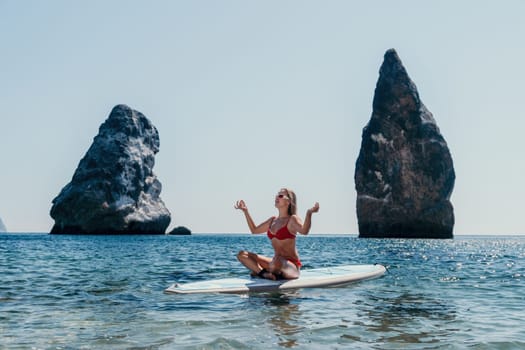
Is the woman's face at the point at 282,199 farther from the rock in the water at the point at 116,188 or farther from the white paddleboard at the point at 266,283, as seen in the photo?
the rock in the water at the point at 116,188

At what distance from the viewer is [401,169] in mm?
102562

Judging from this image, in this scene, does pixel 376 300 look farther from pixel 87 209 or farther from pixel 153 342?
pixel 87 209

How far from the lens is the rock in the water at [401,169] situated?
98.6 metres

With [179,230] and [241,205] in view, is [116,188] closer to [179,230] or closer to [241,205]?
[179,230]

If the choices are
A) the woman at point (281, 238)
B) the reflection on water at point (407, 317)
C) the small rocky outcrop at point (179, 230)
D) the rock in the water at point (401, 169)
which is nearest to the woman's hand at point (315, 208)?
the woman at point (281, 238)

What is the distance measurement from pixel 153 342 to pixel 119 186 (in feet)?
360

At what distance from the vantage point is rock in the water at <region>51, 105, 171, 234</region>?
108562 millimetres

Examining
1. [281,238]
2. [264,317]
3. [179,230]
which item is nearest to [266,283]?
[281,238]

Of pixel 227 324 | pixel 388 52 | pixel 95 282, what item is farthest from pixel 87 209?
pixel 227 324

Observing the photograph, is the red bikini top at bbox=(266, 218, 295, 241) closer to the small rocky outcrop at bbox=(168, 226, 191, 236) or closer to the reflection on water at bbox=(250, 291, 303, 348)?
the reflection on water at bbox=(250, 291, 303, 348)

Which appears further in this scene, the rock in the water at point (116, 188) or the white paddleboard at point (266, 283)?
the rock in the water at point (116, 188)

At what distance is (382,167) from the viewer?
10381 centimetres

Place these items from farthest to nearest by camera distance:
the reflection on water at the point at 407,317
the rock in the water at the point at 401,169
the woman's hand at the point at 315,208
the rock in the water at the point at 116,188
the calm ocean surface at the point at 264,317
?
the rock in the water at the point at 116,188 < the rock in the water at the point at 401,169 < the woman's hand at the point at 315,208 < the reflection on water at the point at 407,317 < the calm ocean surface at the point at 264,317

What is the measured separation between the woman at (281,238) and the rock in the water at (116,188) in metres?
101
